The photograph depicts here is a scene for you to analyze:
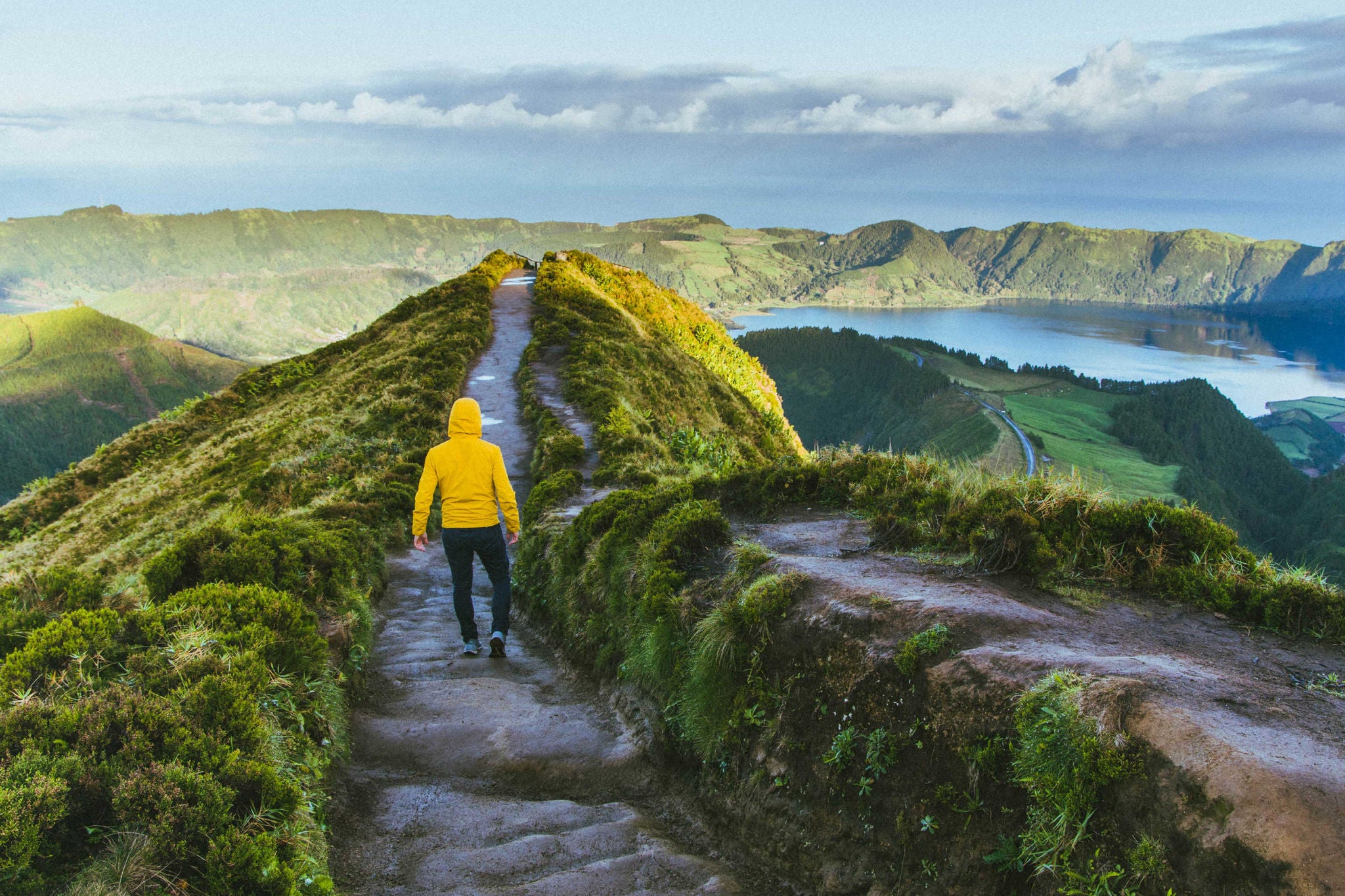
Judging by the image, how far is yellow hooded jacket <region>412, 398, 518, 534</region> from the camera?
8.47 m

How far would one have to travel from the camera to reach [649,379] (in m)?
27.8

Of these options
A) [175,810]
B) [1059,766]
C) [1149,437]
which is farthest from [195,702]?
[1149,437]

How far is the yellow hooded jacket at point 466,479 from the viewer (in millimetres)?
8469

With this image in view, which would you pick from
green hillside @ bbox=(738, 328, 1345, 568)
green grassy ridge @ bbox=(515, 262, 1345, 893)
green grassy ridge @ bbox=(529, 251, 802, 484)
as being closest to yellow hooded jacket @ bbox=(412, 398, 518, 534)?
green grassy ridge @ bbox=(515, 262, 1345, 893)

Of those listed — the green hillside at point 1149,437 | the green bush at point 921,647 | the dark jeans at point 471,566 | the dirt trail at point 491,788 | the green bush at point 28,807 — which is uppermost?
the green bush at point 921,647

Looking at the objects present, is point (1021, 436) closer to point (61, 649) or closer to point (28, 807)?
point (61, 649)

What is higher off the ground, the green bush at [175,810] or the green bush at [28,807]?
the green bush at [28,807]

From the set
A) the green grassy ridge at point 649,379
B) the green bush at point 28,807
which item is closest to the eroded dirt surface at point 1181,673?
the green bush at point 28,807

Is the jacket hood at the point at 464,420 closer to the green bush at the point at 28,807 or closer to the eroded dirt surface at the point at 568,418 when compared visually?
the eroded dirt surface at the point at 568,418

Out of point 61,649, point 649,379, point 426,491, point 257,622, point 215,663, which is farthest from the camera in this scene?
point 649,379

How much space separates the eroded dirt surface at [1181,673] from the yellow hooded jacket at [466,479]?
3686mm

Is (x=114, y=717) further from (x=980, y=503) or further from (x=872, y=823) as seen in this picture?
(x=980, y=503)

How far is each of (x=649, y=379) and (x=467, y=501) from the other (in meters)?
19.6

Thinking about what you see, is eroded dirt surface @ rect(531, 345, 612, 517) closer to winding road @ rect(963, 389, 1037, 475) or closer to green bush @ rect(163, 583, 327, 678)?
green bush @ rect(163, 583, 327, 678)
